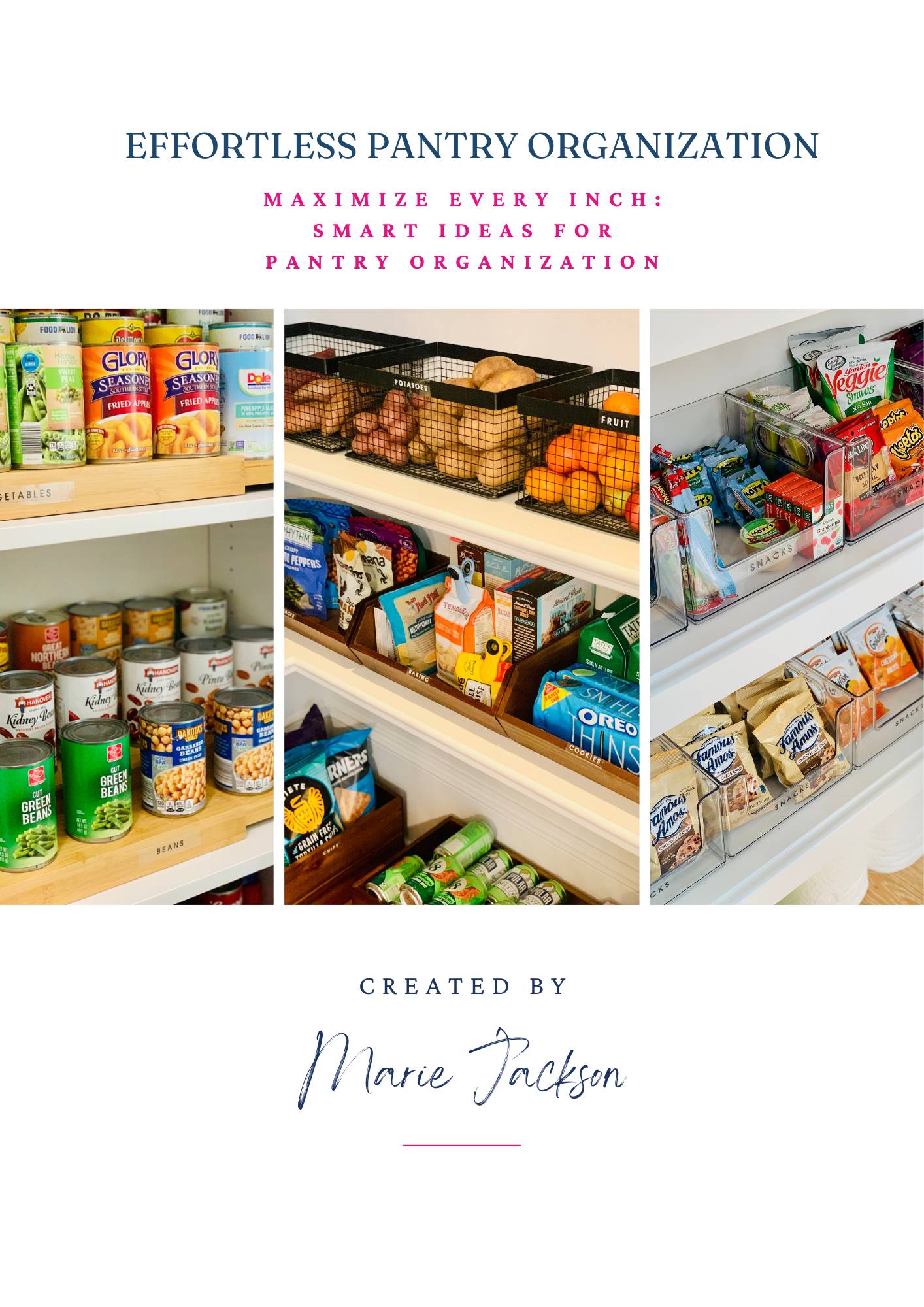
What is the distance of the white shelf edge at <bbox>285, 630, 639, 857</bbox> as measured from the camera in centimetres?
127

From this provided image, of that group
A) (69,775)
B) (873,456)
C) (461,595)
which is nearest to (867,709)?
(873,456)

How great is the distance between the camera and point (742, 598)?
4.56ft

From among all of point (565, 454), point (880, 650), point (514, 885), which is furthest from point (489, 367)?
point (880, 650)

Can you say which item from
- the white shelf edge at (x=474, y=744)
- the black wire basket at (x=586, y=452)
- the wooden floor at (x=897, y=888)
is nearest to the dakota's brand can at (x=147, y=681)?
the white shelf edge at (x=474, y=744)

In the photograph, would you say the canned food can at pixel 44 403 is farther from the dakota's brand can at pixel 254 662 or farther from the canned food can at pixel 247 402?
the dakota's brand can at pixel 254 662

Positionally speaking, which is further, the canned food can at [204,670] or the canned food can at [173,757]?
the canned food can at [204,670]

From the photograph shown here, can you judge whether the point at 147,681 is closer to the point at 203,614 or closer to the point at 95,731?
the point at 95,731

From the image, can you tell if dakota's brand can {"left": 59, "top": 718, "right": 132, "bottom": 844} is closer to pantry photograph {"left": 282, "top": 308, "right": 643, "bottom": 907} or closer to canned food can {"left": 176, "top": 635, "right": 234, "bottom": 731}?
canned food can {"left": 176, "top": 635, "right": 234, "bottom": 731}

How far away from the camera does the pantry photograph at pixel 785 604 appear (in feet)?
4.31

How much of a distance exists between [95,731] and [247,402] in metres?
0.50

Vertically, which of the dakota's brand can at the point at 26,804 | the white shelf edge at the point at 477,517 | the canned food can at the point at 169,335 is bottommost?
the dakota's brand can at the point at 26,804

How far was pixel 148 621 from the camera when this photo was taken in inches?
64.2

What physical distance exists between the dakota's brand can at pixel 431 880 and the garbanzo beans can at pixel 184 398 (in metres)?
0.74
